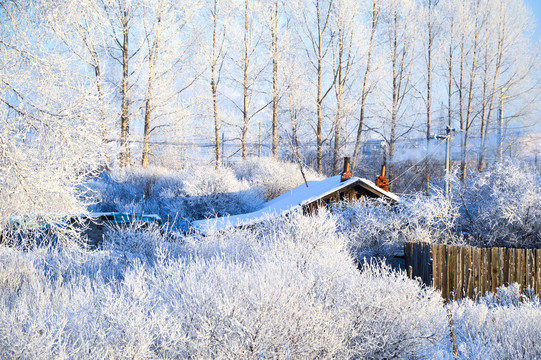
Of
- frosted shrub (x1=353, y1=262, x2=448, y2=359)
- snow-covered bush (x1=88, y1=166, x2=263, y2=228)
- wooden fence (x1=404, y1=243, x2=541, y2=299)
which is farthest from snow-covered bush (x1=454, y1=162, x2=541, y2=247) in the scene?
snow-covered bush (x1=88, y1=166, x2=263, y2=228)

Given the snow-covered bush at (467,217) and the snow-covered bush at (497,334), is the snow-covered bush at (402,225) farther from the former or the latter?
the snow-covered bush at (497,334)

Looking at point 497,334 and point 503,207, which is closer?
point 497,334

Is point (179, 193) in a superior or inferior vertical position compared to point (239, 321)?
superior

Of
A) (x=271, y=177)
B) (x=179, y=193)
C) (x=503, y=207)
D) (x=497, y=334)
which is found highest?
(x=271, y=177)

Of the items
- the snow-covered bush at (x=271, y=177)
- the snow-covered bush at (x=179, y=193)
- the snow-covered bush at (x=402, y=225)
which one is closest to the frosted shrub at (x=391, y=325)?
the snow-covered bush at (x=402, y=225)

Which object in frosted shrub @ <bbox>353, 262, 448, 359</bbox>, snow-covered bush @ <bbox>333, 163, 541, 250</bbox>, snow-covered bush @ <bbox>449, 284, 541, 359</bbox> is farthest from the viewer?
snow-covered bush @ <bbox>333, 163, 541, 250</bbox>

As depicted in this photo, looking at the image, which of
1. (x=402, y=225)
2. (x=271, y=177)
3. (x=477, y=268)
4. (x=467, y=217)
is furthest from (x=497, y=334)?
(x=271, y=177)

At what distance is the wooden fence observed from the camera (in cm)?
951

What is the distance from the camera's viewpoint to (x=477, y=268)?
380 inches

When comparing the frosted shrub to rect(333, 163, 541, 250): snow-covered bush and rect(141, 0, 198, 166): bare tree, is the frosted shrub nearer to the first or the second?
rect(333, 163, 541, 250): snow-covered bush

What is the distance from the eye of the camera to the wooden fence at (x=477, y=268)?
9.51 meters

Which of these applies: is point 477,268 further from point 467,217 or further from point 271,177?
point 271,177

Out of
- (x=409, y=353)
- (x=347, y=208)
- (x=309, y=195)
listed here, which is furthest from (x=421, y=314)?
(x=309, y=195)

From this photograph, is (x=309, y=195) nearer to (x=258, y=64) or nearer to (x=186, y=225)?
(x=186, y=225)
